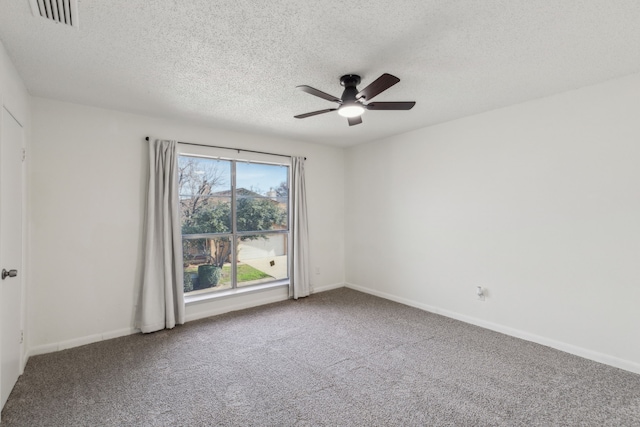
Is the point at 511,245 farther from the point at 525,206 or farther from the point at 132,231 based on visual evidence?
the point at 132,231

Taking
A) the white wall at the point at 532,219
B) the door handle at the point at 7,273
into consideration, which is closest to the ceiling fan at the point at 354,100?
the white wall at the point at 532,219

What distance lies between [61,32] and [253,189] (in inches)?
112

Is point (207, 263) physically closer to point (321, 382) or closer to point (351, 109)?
point (321, 382)

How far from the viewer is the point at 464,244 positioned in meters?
3.80

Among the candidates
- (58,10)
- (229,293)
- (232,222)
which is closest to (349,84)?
(58,10)

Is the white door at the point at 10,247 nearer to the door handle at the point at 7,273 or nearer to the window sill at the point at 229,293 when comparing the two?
the door handle at the point at 7,273

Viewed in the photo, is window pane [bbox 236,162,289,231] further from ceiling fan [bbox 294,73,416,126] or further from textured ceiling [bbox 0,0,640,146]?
ceiling fan [bbox 294,73,416,126]

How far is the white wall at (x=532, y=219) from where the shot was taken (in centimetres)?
268

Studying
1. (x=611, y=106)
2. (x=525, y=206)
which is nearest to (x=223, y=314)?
(x=525, y=206)

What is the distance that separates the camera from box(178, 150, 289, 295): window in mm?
4062

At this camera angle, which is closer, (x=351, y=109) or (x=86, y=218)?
(x=351, y=109)

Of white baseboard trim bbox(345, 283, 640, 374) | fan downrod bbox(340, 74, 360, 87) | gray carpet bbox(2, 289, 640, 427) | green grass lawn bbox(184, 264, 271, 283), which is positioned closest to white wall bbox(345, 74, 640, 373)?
white baseboard trim bbox(345, 283, 640, 374)

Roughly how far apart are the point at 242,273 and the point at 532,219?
3.72 meters

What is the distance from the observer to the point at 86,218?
3.25 m
